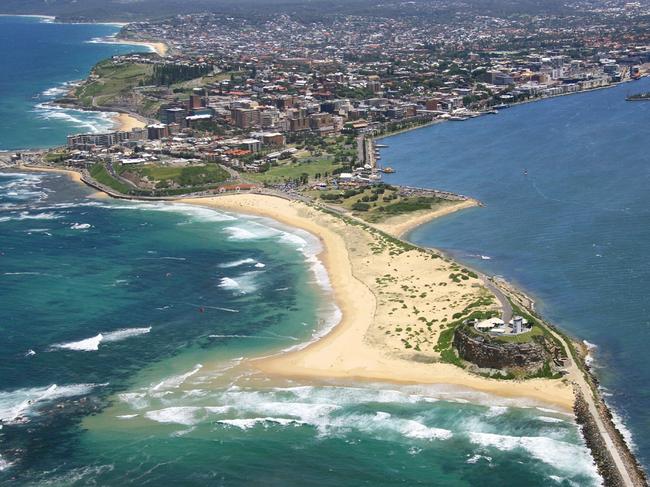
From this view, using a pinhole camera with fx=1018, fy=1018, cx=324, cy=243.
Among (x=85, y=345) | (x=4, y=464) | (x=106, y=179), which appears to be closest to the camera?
(x=4, y=464)

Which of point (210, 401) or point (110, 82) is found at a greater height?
point (110, 82)

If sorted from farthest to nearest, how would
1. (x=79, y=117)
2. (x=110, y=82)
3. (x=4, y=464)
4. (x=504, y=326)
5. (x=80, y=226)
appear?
1. (x=110, y=82)
2. (x=79, y=117)
3. (x=80, y=226)
4. (x=504, y=326)
5. (x=4, y=464)

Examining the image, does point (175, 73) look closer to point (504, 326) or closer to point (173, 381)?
point (173, 381)

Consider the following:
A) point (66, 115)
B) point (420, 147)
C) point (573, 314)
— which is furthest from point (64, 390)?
point (66, 115)

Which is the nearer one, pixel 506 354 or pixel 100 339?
pixel 506 354

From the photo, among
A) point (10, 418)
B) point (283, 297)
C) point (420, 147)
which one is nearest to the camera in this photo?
point (10, 418)

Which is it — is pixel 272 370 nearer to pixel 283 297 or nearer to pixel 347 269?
pixel 283 297

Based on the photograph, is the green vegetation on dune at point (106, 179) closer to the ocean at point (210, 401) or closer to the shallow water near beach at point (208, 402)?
the ocean at point (210, 401)

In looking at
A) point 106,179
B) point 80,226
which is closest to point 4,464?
point 80,226
